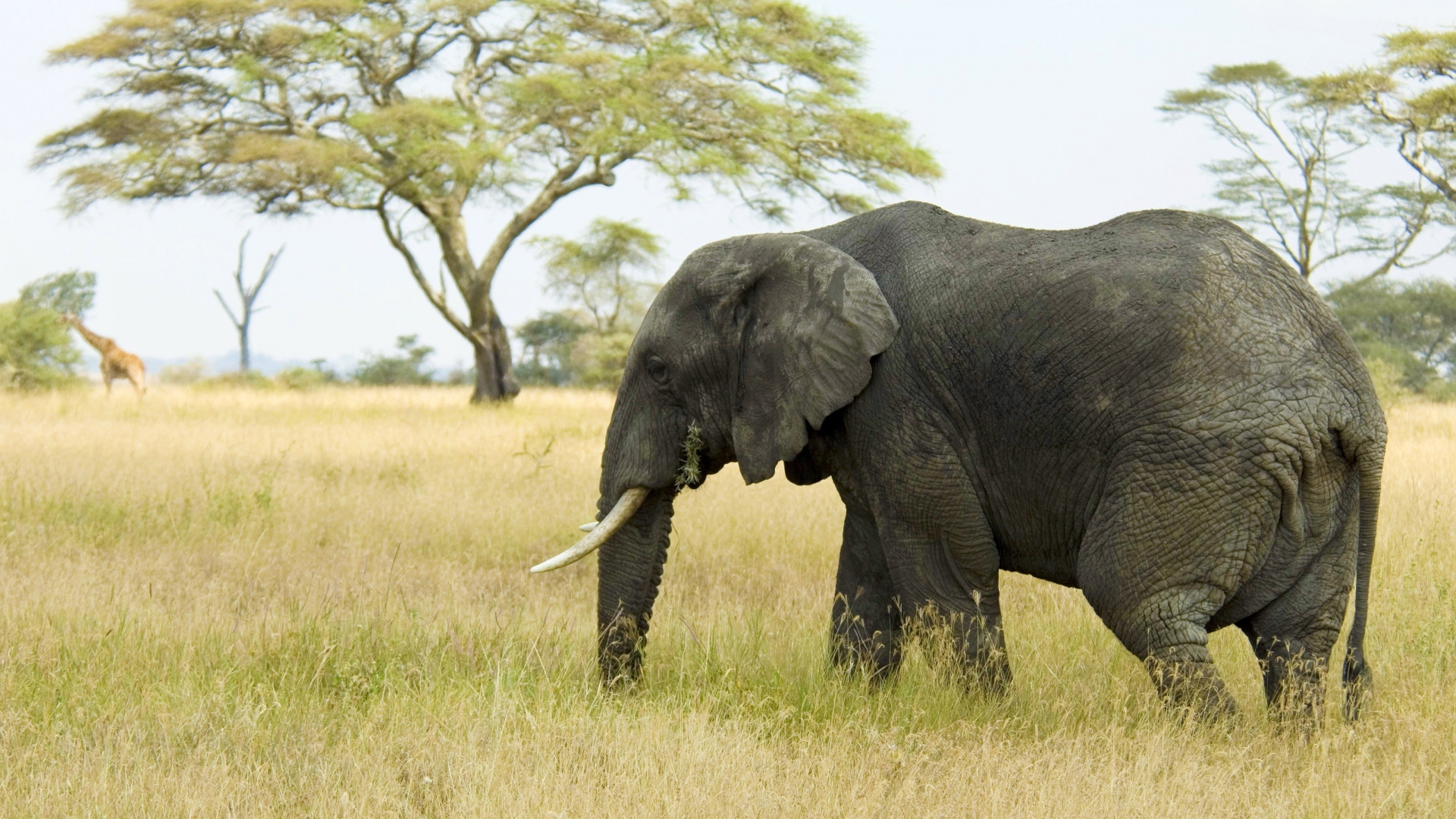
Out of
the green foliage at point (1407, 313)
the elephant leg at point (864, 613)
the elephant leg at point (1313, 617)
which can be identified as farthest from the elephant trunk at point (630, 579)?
the green foliage at point (1407, 313)

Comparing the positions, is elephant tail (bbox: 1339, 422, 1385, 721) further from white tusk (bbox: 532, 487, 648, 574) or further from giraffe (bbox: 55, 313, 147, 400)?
giraffe (bbox: 55, 313, 147, 400)

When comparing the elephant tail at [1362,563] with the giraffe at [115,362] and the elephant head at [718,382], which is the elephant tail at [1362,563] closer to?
the elephant head at [718,382]

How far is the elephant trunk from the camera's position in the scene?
4.87 metres

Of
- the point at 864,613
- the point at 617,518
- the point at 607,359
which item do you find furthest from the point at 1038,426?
the point at 607,359

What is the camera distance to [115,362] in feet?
75.0

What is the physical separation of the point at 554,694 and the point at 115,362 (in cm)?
2109

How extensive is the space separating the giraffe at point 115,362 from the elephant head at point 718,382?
19.7 metres

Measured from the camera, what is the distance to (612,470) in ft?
16.0

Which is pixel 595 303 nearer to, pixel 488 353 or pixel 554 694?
pixel 488 353

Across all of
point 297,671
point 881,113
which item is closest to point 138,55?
point 881,113

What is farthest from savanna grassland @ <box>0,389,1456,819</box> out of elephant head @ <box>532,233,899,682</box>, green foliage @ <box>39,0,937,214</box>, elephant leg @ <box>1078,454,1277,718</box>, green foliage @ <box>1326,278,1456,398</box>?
green foliage @ <box>1326,278,1456,398</box>

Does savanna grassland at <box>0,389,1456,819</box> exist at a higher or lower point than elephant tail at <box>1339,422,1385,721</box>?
lower

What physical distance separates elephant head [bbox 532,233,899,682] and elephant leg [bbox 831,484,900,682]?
0.57 m

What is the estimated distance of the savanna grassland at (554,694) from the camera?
3.57 metres
